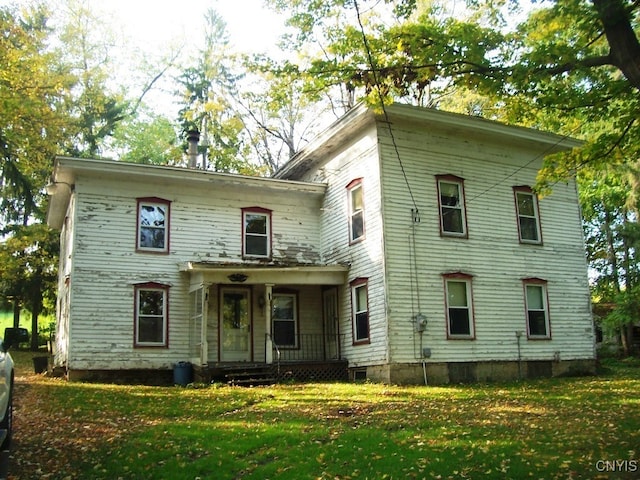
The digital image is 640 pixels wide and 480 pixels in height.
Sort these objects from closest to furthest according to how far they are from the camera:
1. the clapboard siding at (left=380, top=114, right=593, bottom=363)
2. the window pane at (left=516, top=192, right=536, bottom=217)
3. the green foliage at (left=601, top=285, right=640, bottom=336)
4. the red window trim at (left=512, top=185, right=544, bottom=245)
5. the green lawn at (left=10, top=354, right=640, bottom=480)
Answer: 1. the green lawn at (left=10, top=354, right=640, bottom=480)
2. the clapboard siding at (left=380, top=114, right=593, bottom=363)
3. the red window trim at (left=512, top=185, right=544, bottom=245)
4. the window pane at (left=516, top=192, right=536, bottom=217)
5. the green foliage at (left=601, top=285, right=640, bottom=336)

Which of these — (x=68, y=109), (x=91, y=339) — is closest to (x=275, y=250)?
(x=91, y=339)

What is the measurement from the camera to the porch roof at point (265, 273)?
17.5 m

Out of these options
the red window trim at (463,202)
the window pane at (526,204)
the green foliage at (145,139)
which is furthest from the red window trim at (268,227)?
the green foliage at (145,139)

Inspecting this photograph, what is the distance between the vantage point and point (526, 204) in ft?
65.2

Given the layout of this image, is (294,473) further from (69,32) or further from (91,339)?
(69,32)

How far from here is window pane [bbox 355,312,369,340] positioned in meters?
17.6

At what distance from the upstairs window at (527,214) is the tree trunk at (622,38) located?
406 inches

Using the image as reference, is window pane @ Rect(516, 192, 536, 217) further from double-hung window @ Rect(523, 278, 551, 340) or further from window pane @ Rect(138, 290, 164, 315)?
window pane @ Rect(138, 290, 164, 315)

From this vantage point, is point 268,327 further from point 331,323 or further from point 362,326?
point 362,326

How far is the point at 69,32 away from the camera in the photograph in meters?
33.5

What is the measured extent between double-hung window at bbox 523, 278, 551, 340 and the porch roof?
19.0 feet

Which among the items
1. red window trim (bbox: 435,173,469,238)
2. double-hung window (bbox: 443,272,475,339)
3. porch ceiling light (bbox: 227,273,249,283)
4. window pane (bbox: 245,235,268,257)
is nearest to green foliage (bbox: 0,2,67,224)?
window pane (bbox: 245,235,268,257)

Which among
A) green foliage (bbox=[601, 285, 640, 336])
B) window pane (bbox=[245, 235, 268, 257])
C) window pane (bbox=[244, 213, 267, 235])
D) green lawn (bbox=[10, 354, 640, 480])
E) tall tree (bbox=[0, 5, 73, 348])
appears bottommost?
green lawn (bbox=[10, 354, 640, 480])

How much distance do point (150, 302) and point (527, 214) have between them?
40.5ft
